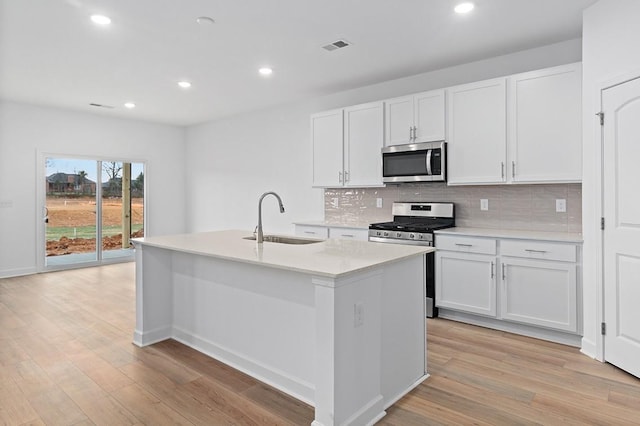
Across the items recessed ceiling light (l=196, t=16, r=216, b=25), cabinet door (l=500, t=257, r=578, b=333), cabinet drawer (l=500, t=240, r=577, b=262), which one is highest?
recessed ceiling light (l=196, t=16, r=216, b=25)

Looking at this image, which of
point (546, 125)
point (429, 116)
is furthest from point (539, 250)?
point (429, 116)

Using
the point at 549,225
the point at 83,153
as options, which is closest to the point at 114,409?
the point at 549,225

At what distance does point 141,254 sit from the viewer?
317 centimetres

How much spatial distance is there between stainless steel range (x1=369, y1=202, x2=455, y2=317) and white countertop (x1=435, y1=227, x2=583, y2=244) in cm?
18

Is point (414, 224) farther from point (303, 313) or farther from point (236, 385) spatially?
point (236, 385)

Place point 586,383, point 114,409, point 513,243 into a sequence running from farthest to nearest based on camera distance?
1. point 513,243
2. point 586,383
3. point 114,409

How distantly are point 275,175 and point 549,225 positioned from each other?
390 centimetres

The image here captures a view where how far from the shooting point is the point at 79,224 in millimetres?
6684

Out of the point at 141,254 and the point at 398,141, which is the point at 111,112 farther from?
the point at 398,141

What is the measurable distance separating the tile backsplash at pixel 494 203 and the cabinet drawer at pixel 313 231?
607 millimetres

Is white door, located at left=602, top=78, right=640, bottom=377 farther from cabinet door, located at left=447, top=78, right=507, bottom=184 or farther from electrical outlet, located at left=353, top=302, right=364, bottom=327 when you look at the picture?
electrical outlet, located at left=353, top=302, right=364, bottom=327

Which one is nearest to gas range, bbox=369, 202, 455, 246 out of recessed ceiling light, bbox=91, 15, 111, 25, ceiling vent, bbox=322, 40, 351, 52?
ceiling vent, bbox=322, 40, 351, 52

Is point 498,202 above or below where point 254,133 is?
below

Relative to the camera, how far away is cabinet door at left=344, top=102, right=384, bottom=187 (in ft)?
14.7
